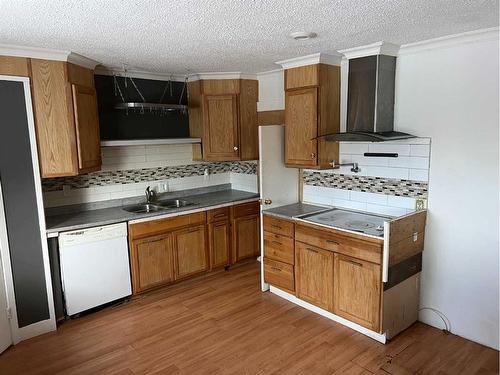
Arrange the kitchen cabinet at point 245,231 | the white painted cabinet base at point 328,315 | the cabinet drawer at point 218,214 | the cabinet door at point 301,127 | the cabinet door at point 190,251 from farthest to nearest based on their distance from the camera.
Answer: the kitchen cabinet at point 245,231 → the cabinet drawer at point 218,214 → the cabinet door at point 190,251 → the cabinet door at point 301,127 → the white painted cabinet base at point 328,315

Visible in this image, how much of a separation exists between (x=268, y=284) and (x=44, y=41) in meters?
2.96

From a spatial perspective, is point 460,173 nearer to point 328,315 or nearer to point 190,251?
point 328,315

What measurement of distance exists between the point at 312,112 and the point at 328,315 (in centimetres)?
189

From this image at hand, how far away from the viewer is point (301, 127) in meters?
3.59

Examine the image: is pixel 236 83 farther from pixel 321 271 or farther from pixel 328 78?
pixel 321 271

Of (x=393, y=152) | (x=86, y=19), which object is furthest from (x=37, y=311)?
(x=393, y=152)

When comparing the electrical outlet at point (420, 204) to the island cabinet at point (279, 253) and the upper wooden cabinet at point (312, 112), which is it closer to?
the upper wooden cabinet at point (312, 112)

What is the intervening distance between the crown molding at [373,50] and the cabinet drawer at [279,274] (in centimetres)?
204

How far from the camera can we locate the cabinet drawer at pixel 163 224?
3600 millimetres

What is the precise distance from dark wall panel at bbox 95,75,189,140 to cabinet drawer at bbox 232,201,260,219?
1136mm

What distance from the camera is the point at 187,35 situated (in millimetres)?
2557

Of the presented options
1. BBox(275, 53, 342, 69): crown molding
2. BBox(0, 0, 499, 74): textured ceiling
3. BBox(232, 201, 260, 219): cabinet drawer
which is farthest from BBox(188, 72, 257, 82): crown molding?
BBox(232, 201, 260, 219): cabinet drawer

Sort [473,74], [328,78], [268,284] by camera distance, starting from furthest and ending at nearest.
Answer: [268,284], [328,78], [473,74]

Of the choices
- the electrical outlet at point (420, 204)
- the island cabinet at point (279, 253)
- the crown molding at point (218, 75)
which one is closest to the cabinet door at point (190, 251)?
the island cabinet at point (279, 253)
